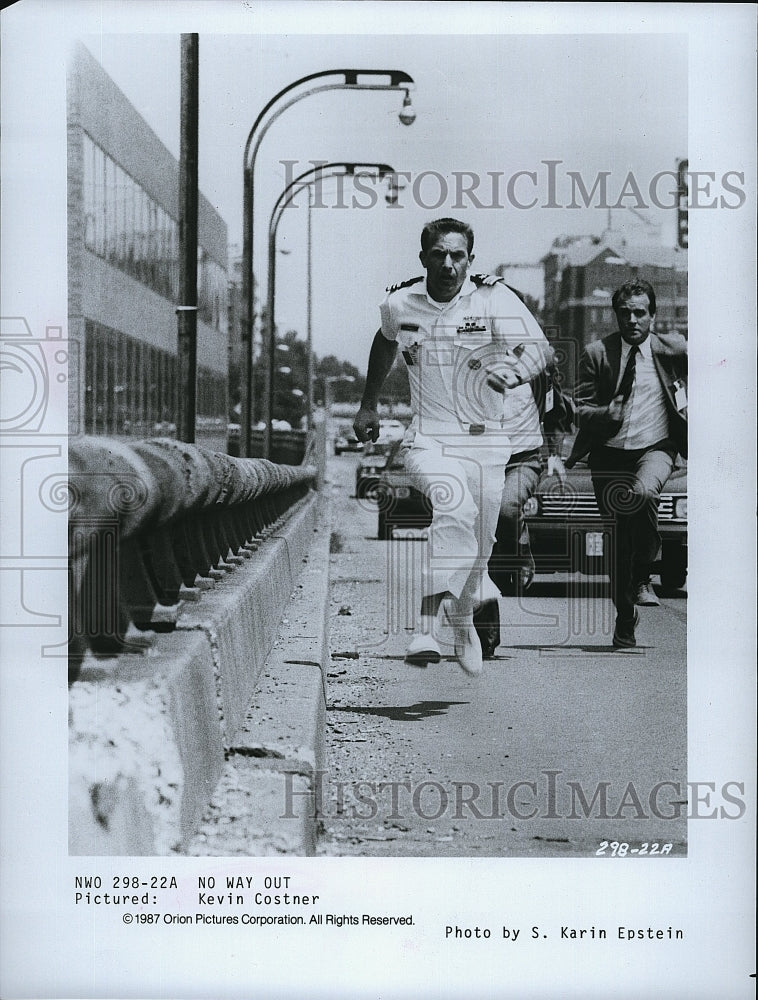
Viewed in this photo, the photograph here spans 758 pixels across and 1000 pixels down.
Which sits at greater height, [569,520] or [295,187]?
[295,187]

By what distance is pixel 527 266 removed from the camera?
178 inches

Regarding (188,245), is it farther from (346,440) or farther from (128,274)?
(346,440)

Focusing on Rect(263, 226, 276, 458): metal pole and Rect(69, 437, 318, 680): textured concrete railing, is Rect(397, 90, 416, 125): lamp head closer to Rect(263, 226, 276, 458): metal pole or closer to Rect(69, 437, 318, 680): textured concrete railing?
Rect(263, 226, 276, 458): metal pole

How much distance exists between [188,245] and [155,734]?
2.45 metres

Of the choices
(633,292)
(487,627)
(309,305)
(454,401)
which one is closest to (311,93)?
(309,305)

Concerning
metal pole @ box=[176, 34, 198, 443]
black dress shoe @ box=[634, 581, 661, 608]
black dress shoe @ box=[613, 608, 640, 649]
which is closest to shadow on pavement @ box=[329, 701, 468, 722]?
black dress shoe @ box=[613, 608, 640, 649]

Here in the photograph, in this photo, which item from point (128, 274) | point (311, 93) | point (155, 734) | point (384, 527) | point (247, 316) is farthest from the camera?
point (247, 316)

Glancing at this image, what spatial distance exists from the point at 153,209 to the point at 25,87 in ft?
4.41

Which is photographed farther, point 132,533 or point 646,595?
point 646,595

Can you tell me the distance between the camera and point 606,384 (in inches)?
181

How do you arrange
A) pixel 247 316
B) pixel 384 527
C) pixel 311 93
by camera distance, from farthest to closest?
pixel 247 316 → pixel 384 527 → pixel 311 93

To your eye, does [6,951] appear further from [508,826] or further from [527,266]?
[527,266]

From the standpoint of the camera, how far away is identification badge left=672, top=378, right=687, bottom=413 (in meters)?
4.56

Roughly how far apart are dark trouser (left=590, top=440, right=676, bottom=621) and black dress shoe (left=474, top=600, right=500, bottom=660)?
14.8 inches
